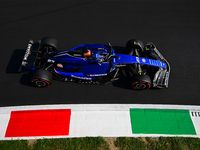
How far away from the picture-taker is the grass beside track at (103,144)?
595 cm

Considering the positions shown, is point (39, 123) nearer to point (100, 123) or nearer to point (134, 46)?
point (100, 123)

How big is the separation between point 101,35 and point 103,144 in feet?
19.7

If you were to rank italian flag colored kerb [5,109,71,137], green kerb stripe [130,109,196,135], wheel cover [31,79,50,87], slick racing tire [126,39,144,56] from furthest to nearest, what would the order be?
slick racing tire [126,39,144,56]
wheel cover [31,79,50,87]
green kerb stripe [130,109,196,135]
italian flag colored kerb [5,109,71,137]

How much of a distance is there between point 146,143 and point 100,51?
4.34m

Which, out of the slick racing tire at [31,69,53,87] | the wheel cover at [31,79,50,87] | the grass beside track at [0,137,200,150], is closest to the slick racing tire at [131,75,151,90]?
the grass beside track at [0,137,200,150]

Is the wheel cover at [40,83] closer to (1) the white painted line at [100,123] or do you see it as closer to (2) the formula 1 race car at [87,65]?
(2) the formula 1 race car at [87,65]

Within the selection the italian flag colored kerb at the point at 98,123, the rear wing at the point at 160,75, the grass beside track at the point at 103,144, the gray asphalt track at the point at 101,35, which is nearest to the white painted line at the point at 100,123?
the italian flag colored kerb at the point at 98,123

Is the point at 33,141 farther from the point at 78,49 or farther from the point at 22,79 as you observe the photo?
the point at 78,49

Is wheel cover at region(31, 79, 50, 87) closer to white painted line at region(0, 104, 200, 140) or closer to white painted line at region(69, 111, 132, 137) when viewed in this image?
white painted line at region(0, 104, 200, 140)

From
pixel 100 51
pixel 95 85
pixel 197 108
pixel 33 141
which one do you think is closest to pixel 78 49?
pixel 100 51

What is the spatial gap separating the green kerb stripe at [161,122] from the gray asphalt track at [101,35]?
0.54 meters

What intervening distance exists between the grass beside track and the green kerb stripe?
1.03 feet

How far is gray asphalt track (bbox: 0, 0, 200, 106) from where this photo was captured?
721cm

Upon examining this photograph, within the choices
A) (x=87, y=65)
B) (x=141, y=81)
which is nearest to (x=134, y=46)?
(x=141, y=81)
